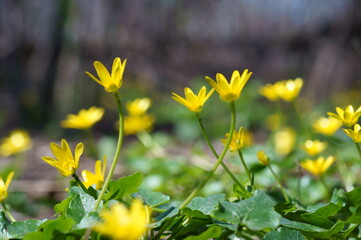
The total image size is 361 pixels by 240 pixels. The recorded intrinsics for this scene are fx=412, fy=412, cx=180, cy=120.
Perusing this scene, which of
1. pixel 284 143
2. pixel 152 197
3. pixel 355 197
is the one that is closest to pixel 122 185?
pixel 152 197

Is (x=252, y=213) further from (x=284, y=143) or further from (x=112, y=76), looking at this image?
(x=284, y=143)

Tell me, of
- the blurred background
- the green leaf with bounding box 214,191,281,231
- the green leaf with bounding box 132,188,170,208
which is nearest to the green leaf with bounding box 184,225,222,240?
the green leaf with bounding box 214,191,281,231

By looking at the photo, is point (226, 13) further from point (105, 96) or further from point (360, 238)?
point (360, 238)

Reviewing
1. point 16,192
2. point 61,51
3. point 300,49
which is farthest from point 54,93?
point 300,49

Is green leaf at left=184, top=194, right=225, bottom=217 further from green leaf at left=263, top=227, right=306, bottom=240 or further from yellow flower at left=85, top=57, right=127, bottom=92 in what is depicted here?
yellow flower at left=85, top=57, right=127, bottom=92

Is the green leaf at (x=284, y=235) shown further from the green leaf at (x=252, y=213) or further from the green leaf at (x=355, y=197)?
the green leaf at (x=355, y=197)

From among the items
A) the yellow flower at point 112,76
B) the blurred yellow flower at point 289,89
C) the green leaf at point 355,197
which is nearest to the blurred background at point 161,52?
the blurred yellow flower at point 289,89
